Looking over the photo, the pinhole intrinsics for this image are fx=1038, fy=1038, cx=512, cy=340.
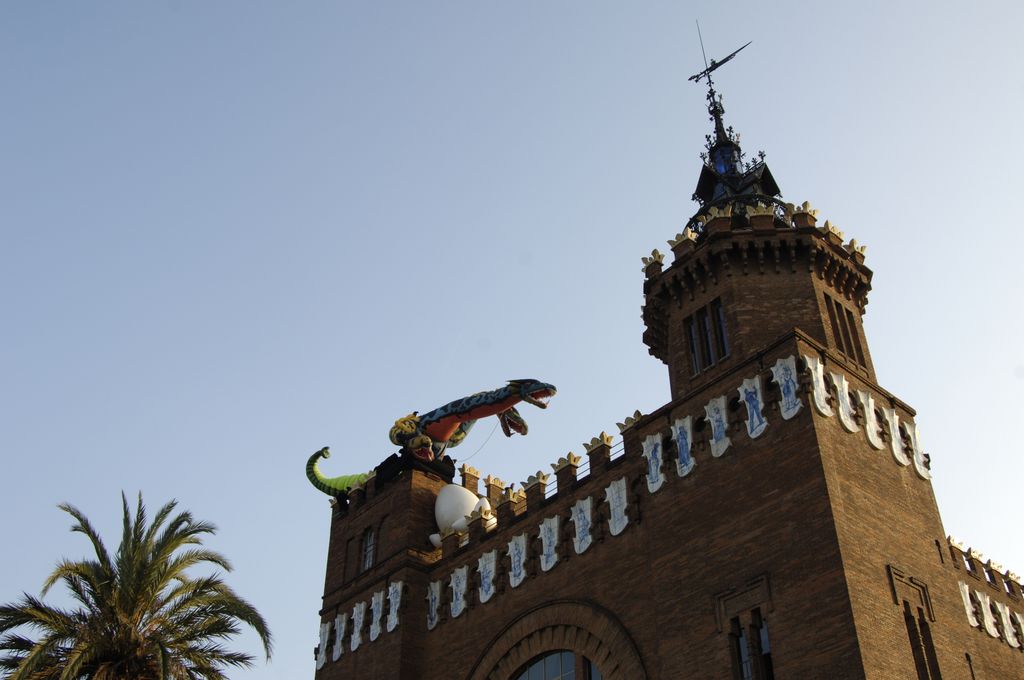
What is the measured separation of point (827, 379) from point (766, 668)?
20.9 ft

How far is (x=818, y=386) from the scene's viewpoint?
2227 centimetres

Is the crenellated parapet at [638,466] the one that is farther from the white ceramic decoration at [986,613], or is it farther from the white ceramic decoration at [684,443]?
the white ceramic decoration at [986,613]

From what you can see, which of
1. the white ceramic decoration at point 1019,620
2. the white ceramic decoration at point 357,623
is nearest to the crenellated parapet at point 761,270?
the white ceramic decoration at point 1019,620

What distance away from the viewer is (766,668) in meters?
20.3

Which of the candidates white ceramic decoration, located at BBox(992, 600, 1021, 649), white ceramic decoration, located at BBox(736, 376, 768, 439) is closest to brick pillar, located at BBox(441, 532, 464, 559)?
white ceramic decoration, located at BBox(736, 376, 768, 439)

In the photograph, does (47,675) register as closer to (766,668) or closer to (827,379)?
(766,668)

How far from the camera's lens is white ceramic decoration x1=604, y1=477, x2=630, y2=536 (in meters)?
25.1

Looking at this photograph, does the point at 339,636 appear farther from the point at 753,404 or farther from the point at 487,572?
the point at 753,404

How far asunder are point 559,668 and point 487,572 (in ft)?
12.8

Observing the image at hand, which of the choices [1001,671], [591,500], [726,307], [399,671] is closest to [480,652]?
[399,671]

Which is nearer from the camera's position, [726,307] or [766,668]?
[766,668]

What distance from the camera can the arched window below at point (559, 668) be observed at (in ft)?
81.0

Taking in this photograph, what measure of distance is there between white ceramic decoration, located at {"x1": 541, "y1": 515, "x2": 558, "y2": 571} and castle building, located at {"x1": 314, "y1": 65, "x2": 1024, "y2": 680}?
6 cm

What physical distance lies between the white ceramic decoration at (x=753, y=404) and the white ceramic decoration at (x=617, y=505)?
12.9ft
